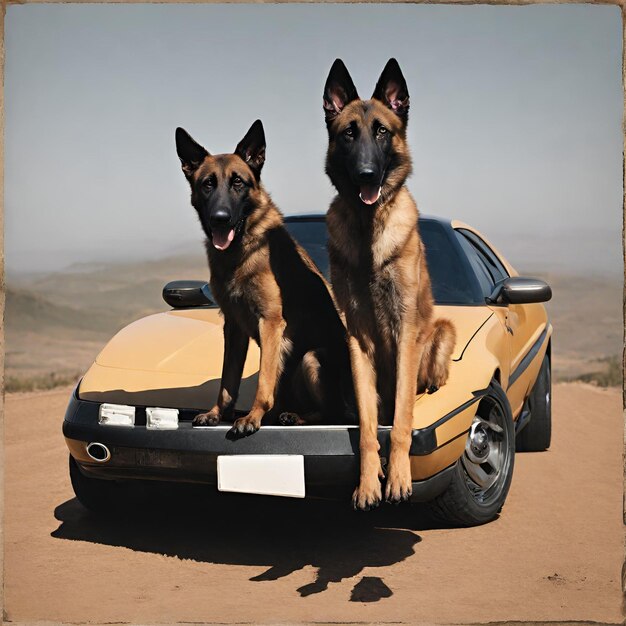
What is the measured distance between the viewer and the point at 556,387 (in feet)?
36.2

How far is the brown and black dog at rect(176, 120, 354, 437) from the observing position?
439 centimetres

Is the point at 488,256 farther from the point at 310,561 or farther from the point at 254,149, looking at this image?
the point at 310,561

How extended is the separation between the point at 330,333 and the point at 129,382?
984mm

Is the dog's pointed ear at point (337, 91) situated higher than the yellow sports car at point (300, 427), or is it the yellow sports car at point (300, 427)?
the dog's pointed ear at point (337, 91)

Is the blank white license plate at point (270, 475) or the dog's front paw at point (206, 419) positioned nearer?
the blank white license plate at point (270, 475)

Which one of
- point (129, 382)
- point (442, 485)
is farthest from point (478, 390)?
point (129, 382)

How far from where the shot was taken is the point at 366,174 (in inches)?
156

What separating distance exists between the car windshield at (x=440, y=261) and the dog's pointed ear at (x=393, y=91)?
4.52ft

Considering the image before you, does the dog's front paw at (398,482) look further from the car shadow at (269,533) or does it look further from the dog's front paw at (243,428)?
the dog's front paw at (243,428)

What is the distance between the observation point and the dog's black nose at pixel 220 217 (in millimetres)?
4293

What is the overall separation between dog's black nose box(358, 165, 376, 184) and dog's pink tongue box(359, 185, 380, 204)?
0.13 metres

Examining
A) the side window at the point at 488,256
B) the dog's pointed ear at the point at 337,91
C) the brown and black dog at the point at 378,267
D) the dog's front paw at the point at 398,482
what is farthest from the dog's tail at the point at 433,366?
the side window at the point at 488,256

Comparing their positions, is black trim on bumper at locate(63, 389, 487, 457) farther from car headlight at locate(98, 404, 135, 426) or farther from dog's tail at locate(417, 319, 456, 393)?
dog's tail at locate(417, 319, 456, 393)

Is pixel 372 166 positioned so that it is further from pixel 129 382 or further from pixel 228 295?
pixel 129 382
